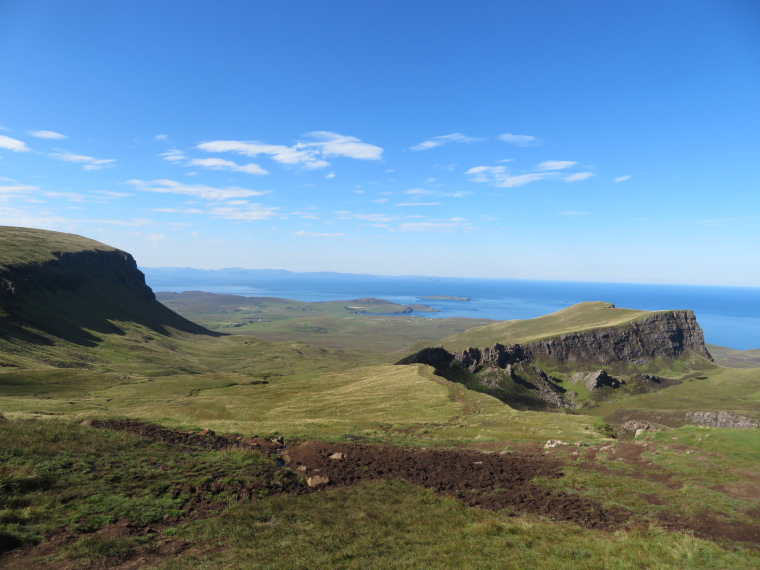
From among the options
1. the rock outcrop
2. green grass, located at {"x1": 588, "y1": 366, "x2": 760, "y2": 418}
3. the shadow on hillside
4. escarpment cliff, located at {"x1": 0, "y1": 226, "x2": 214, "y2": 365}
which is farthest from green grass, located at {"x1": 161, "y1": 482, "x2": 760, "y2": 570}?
the shadow on hillside

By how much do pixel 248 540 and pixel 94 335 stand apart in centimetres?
20027

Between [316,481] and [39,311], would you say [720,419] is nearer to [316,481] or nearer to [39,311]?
[316,481]

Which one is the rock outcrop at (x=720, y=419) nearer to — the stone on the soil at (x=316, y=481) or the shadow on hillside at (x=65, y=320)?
the stone on the soil at (x=316, y=481)

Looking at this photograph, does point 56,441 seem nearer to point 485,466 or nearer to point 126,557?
point 126,557

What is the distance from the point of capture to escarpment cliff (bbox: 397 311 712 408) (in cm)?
12006

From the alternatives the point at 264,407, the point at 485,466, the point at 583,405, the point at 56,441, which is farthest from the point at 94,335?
the point at 583,405

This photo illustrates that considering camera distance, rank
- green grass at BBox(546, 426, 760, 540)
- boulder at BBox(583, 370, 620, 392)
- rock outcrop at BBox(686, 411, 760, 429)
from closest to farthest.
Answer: green grass at BBox(546, 426, 760, 540), rock outcrop at BBox(686, 411, 760, 429), boulder at BBox(583, 370, 620, 392)

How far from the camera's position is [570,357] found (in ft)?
518

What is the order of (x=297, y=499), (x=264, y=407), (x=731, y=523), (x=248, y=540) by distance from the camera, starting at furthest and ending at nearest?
(x=264, y=407) < (x=297, y=499) < (x=731, y=523) < (x=248, y=540)

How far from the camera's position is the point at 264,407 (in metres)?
69.2

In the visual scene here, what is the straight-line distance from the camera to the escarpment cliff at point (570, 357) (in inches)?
4727

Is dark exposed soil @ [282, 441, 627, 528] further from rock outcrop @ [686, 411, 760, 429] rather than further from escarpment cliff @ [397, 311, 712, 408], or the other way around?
rock outcrop @ [686, 411, 760, 429]

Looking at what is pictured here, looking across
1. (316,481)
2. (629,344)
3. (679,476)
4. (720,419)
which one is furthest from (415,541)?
(629,344)

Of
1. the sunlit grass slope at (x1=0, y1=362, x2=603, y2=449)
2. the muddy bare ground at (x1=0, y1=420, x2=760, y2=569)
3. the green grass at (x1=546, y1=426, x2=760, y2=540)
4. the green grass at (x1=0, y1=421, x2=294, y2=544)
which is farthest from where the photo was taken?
the sunlit grass slope at (x1=0, y1=362, x2=603, y2=449)
